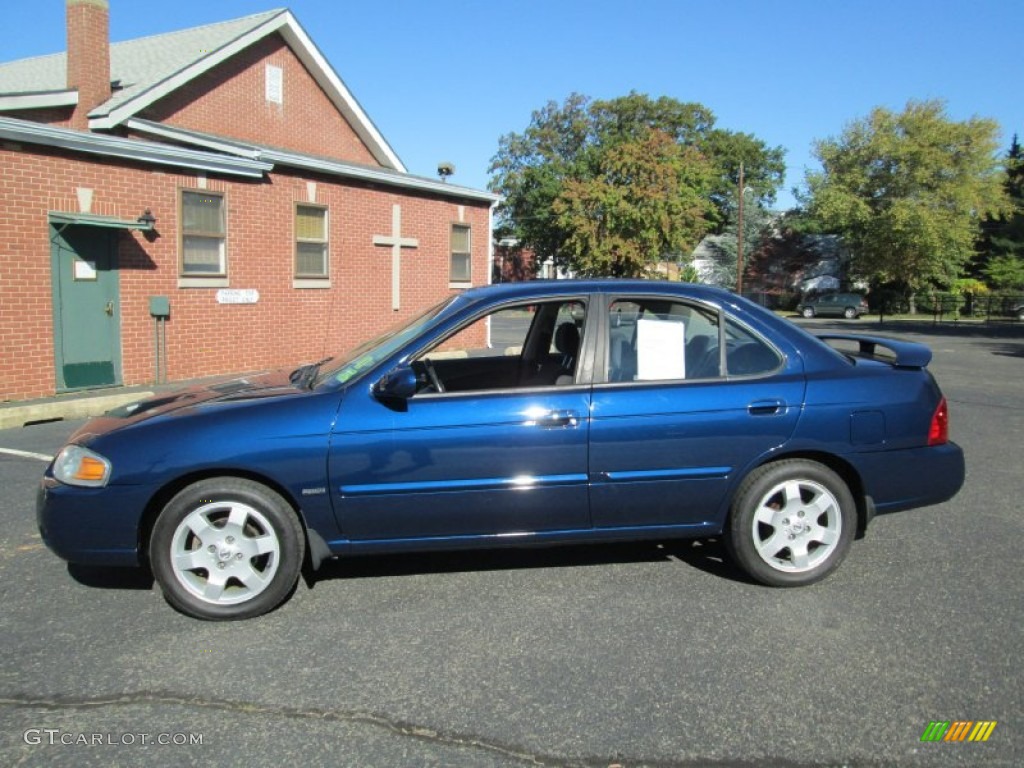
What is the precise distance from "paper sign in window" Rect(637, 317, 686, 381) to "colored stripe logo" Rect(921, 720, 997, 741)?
75.4 inches

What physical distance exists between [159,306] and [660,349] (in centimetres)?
951

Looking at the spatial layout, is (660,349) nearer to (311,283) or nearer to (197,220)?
(197,220)

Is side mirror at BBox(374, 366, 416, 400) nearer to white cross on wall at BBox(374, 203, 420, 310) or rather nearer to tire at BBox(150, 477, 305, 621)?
tire at BBox(150, 477, 305, 621)

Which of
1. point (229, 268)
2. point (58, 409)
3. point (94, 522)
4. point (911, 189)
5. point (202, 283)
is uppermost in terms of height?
point (911, 189)

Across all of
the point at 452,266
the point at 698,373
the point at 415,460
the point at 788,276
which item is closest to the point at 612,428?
the point at 698,373

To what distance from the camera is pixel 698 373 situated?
4258 mm

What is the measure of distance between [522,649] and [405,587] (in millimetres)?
920

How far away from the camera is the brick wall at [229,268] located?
10.3 meters

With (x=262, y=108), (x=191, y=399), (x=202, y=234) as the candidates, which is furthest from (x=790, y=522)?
(x=262, y=108)

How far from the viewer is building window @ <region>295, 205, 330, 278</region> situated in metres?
14.2

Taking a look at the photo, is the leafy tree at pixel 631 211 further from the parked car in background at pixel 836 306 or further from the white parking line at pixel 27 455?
the white parking line at pixel 27 455

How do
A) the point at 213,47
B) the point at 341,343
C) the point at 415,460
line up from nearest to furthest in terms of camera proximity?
the point at 415,460, the point at 341,343, the point at 213,47

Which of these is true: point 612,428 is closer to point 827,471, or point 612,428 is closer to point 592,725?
point 827,471

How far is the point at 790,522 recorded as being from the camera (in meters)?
4.17
